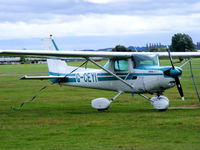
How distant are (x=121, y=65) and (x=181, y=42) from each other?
3867 inches

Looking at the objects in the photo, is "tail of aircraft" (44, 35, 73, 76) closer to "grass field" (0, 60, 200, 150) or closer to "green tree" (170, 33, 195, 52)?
"grass field" (0, 60, 200, 150)

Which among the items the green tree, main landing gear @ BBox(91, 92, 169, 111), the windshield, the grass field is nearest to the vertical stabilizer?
the grass field

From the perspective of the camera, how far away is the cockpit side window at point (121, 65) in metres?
17.9

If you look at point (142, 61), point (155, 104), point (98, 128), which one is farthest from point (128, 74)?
point (98, 128)

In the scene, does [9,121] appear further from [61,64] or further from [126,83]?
[61,64]

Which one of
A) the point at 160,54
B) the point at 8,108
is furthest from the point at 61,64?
the point at 160,54

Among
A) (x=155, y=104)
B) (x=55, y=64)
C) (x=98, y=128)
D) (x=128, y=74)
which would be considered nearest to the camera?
(x=98, y=128)

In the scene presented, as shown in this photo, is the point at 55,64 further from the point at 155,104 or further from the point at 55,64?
the point at 155,104

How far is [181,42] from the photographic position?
115 m

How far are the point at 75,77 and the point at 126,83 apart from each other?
2592 mm

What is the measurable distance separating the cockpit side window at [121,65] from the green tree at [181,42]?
92.5 m

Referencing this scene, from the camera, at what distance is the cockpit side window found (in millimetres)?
17938

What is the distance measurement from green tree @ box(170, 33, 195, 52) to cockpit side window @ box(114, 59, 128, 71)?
92494 millimetres

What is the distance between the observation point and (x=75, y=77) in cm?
1956
